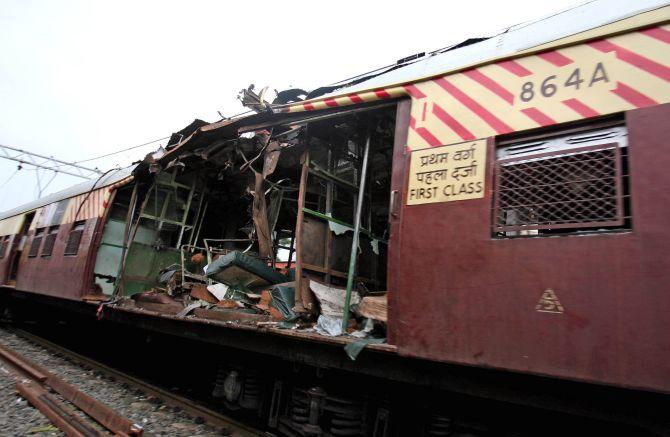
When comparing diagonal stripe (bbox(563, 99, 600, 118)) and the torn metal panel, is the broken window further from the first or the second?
diagonal stripe (bbox(563, 99, 600, 118))

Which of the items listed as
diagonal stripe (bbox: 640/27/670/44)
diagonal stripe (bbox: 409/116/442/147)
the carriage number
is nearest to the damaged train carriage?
diagonal stripe (bbox: 409/116/442/147)

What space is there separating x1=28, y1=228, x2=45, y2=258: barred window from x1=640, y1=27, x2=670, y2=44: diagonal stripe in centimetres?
1040

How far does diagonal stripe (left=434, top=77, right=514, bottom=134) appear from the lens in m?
2.30

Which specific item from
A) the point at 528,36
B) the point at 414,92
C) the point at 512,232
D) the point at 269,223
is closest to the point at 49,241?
the point at 269,223

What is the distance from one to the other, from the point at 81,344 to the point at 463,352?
30.2 ft

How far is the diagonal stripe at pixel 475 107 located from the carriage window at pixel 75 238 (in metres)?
6.77

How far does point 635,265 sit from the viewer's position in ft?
5.69

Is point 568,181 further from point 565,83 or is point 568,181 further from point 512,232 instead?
point 565,83

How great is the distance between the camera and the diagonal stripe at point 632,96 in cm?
187

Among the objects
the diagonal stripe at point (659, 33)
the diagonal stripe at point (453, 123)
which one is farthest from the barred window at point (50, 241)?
the diagonal stripe at point (659, 33)

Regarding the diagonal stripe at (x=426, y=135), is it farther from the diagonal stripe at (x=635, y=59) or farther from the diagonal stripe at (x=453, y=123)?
the diagonal stripe at (x=635, y=59)

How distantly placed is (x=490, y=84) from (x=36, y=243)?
995 centimetres

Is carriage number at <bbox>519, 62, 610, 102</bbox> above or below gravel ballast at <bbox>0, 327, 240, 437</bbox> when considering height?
above

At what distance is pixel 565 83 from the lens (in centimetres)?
213
